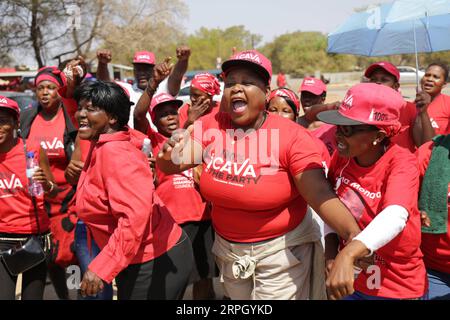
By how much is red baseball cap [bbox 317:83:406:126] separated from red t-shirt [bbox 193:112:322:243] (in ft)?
0.87

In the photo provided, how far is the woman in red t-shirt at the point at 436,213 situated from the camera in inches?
101

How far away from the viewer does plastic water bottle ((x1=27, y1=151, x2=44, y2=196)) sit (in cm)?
347

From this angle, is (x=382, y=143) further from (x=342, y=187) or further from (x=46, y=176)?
(x=46, y=176)

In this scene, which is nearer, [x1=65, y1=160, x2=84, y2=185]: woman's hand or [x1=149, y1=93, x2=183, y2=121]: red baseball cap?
[x1=65, y1=160, x2=84, y2=185]: woman's hand

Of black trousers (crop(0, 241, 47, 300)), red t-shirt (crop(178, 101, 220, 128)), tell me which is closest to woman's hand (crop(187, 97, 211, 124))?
red t-shirt (crop(178, 101, 220, 128))

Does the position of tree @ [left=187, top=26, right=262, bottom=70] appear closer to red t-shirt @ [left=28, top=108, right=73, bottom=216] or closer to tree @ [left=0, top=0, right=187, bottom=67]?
tree @ [left=0, top=0, right=187, bottom=67]

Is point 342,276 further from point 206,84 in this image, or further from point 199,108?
point 206,84

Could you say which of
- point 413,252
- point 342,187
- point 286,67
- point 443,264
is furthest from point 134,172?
point 286,67

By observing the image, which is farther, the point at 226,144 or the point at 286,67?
the point at 286,67

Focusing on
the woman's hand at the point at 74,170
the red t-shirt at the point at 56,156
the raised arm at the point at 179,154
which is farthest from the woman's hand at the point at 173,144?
the red t-shirt at the point at 56,156

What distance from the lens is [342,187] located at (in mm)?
2549

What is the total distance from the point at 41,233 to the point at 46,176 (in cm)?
43

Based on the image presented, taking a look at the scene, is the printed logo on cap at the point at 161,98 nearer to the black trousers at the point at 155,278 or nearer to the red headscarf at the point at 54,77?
the red headscarf at the point at 54,77
